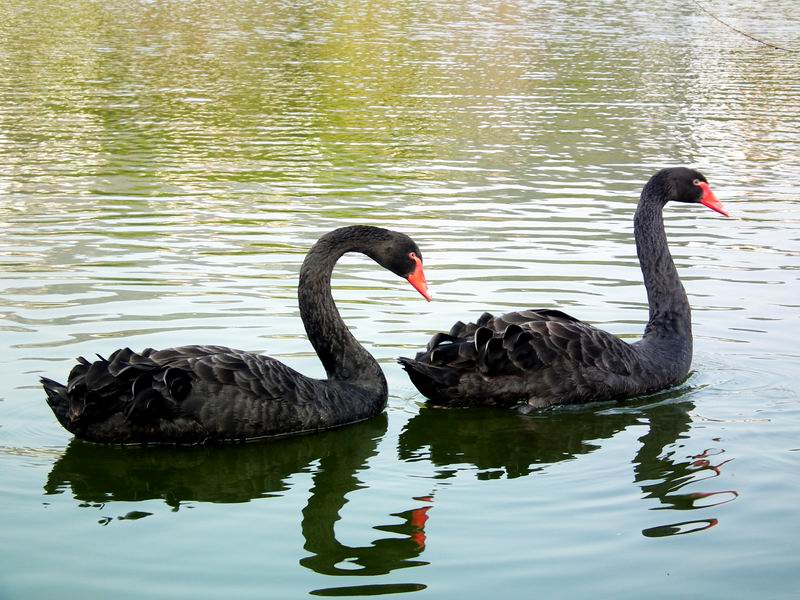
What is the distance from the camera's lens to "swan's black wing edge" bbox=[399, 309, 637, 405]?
6.68 meters

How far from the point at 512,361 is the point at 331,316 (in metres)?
0.95

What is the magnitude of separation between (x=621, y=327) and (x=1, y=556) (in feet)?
14.8

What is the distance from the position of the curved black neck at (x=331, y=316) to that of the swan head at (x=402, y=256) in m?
0.09

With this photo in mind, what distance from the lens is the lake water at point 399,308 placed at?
493 cm

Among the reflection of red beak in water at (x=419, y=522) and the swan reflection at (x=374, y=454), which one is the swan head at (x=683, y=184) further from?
the reflection of red beak in water at (x=419, y=522)

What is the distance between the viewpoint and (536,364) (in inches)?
268

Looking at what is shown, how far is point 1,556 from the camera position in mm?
4859

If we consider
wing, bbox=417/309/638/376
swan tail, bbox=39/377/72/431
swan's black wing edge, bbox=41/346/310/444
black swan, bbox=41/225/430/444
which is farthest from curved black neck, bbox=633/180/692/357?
swan tail, bbox=39/377/72/431

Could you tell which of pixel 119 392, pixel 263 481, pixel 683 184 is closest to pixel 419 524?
pixel 263 481

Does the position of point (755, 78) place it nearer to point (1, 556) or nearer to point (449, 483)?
point (449, 483)

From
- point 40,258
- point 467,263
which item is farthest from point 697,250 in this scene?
point 40,258

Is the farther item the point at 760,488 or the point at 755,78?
the point at 755,78

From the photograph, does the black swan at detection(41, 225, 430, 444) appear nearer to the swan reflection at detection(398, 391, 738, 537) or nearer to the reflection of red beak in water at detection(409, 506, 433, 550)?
the swan reflection at detection(398, 391, 738, 537)

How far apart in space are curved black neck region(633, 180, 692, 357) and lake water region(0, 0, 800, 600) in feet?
1.08
